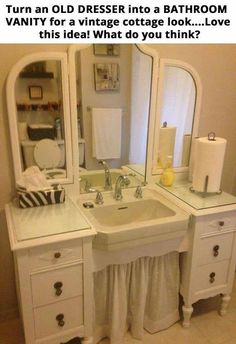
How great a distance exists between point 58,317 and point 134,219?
653 mm

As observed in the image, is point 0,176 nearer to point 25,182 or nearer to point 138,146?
point 25,182

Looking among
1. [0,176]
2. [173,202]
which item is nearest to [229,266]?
[173,202]

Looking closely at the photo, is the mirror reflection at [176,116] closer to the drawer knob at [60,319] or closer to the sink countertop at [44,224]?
the sink countertop at [44,224]

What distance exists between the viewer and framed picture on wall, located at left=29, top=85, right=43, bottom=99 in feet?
4.53

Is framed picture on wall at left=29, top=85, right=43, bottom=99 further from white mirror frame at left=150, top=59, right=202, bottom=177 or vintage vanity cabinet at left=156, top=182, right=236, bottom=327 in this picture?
vintage vanity cabinet at left=156, top=182, right=236, bottom=327

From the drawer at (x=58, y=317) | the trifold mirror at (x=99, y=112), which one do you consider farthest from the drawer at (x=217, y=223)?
the drawer at (x=58, y=317)

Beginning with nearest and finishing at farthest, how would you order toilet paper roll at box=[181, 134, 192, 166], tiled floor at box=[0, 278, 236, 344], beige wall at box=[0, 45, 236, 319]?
beige wall at box=[0, 45, 236, 319]
tiled floor at box=[0, 278, 236, 344]
toilet paper roll at box=[181, 134, 192, 166]

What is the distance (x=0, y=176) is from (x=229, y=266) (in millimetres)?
1434

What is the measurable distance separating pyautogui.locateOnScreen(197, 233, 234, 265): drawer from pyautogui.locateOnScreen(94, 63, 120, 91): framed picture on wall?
3.30 ft

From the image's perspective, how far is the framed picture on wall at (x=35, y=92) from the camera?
1381mm

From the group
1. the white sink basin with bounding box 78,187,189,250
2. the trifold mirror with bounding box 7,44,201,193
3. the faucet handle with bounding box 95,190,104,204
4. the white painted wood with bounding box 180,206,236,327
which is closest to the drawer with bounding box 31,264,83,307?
the white sink basin with bounding box 78,187,189,250

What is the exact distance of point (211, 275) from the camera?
161cm
